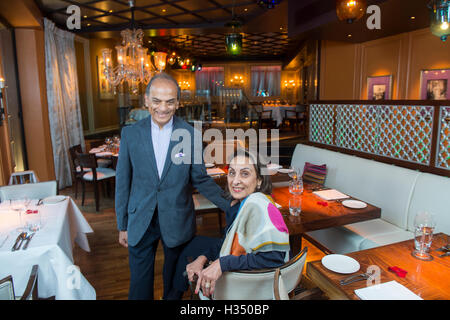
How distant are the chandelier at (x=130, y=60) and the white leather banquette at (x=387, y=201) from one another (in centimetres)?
388

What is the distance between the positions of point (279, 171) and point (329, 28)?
160 inches

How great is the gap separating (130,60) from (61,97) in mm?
1899

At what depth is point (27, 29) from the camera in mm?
5539

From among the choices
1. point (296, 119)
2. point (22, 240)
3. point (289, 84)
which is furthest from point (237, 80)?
point (22, 240)

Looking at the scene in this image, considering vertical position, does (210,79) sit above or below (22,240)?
above

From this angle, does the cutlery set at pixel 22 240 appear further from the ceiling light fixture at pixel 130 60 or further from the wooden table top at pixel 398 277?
the ceiling light fixture at pixel 130 60

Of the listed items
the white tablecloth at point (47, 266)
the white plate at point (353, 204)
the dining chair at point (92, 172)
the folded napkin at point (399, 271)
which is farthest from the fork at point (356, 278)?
the dining chair at point (92, 172)

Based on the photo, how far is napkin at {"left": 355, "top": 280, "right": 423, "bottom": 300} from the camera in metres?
1.36

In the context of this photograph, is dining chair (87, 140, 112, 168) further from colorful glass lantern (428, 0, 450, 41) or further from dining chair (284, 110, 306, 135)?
dining chair (284, 110, 306, 135)

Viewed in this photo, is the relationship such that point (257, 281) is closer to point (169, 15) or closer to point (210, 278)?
point (210, 278)

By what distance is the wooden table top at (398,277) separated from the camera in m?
1.44

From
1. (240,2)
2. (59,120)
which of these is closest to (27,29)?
(59,120)

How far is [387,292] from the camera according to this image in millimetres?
1403
